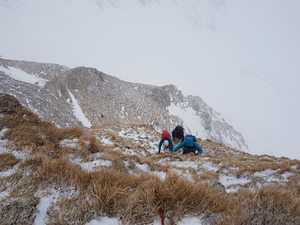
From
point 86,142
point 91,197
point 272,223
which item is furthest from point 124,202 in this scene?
point 86,142

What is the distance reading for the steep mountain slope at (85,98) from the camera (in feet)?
106

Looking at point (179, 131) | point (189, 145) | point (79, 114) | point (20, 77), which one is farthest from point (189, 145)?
point (20, 77)

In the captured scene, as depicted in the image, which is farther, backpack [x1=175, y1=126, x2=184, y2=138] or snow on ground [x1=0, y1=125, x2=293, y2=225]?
backpack [x1=175, y1=126, x2=184, y2=138]

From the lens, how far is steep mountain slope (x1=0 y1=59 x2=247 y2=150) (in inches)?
1270

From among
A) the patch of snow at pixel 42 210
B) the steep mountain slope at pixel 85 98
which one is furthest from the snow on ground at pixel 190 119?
the patch of snow at pixel 42 210

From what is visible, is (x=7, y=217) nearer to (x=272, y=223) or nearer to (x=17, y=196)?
(x=17, y=196)

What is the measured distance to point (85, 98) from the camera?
53.0 m

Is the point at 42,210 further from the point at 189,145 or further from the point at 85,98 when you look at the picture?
the point at 85,98

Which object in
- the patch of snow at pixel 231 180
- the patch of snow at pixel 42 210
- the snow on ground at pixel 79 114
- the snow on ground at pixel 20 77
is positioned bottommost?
the snow on ground at pixel 79 114

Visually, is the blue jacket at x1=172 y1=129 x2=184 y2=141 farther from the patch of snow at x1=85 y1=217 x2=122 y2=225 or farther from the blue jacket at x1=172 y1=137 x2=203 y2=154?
the patch of snow at x1=85 y1=217 x2=122 y2=225

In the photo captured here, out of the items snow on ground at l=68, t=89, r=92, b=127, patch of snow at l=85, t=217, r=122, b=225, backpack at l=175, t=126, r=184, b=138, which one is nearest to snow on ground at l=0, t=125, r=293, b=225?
patch of snow at l=85, t=217, r=122, b=225

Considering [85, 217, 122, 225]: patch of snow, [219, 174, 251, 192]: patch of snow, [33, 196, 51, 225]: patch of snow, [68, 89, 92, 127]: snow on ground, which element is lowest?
[68, 89, 92, 127]: snow on ground

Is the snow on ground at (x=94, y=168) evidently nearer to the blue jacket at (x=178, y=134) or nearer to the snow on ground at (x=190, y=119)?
the blue jacket at (x=178, y=134)

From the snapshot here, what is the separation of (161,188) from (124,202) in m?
0.47
